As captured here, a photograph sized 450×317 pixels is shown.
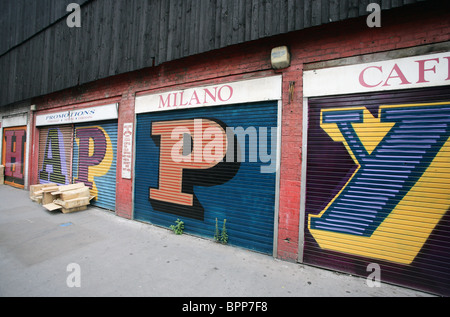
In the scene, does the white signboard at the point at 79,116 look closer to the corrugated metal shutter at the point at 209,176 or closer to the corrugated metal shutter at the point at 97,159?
the corrugated metal shutter at the point at 97,159

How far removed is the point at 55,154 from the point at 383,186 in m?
11.9

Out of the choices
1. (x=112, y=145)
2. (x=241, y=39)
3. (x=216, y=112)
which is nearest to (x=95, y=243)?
(x=112, y=145)

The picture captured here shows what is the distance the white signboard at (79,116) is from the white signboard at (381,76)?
612 centimetres

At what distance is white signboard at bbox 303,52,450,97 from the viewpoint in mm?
3076

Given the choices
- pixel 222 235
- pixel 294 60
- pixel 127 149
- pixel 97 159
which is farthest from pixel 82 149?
pixel 294 60

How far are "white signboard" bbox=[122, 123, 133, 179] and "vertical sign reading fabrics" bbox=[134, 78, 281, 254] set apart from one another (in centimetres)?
26

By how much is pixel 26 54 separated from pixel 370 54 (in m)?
14.0

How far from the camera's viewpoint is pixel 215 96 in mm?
4848

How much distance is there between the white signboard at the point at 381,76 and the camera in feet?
10.1

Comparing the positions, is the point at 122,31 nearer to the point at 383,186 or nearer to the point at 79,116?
the point at 79,116

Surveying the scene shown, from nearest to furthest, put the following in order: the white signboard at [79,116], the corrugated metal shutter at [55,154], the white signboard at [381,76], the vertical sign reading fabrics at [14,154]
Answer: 1. the white signboard at [381,76]
2. the white signboard at [79,116]
3. the corrugated metal shutter at [55,154]
4. the vertical sign reading fabrics at [14,154]

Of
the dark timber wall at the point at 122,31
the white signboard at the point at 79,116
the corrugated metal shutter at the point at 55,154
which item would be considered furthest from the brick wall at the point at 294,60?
the corrugated metal shutter at the point at 55,154

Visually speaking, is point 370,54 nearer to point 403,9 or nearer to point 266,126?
point 403,9

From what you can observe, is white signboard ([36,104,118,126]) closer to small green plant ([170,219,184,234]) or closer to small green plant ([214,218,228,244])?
small green plant ([170,219,184,234])
